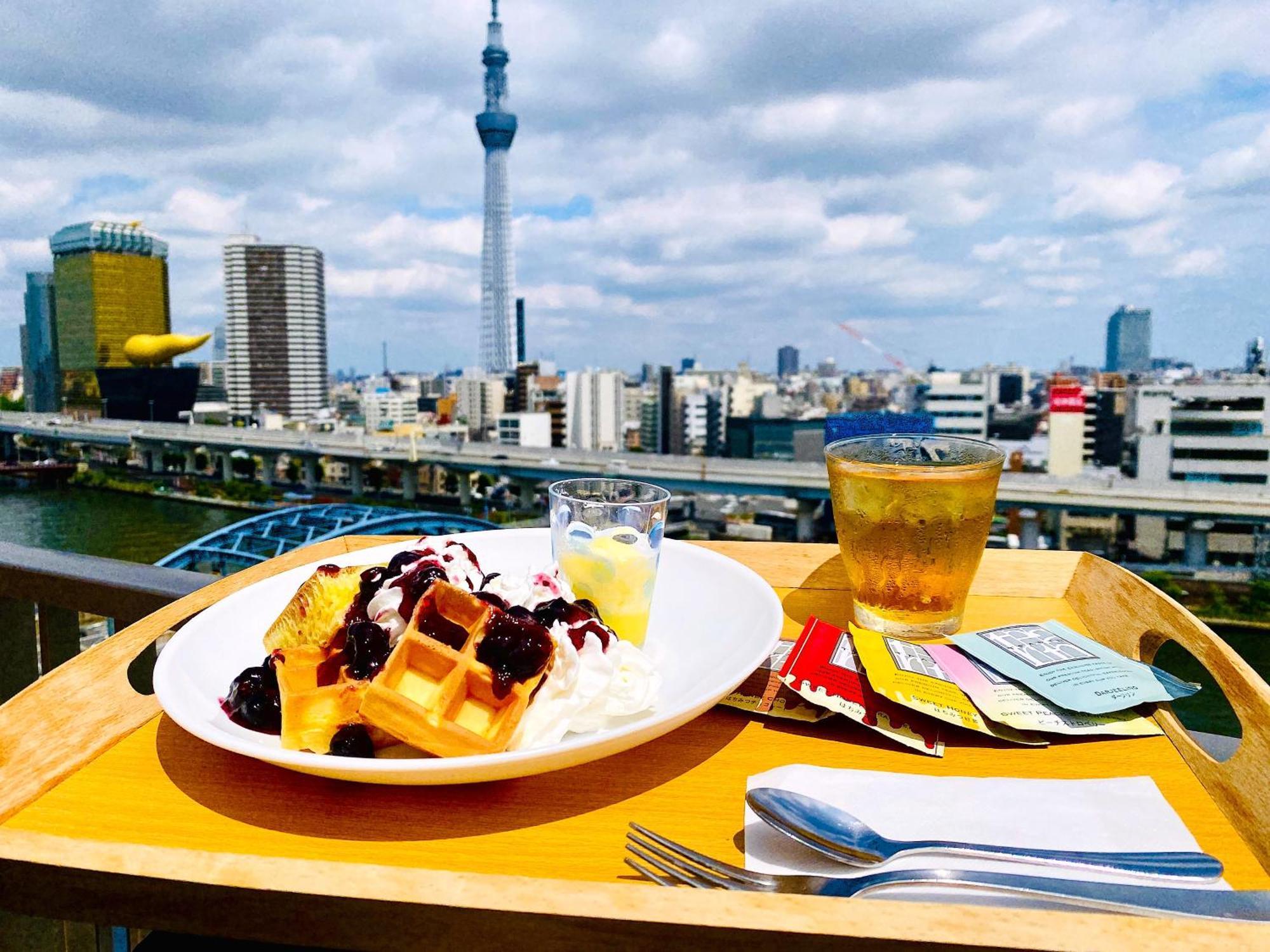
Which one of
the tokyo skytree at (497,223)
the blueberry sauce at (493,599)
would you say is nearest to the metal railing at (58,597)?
the blueberry sauce at (493,599)

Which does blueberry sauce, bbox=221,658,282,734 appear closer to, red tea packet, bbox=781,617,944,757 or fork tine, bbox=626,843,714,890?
fork tine, bbox=626,843,714,890

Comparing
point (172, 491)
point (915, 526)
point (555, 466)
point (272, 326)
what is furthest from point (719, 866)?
point (272, 326)

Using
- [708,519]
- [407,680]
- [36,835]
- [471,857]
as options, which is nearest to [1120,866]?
[471,857]

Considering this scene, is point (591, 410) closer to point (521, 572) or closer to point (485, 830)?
point (521, 572)

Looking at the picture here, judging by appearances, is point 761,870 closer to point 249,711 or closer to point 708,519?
point 249,711

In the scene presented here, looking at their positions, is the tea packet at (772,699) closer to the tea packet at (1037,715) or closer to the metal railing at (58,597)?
the tea packet at (1037,715)

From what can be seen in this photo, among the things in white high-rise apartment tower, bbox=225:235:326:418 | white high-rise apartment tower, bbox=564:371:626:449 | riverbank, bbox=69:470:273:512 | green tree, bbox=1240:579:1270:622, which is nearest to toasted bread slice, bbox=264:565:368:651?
riverbank, bbox=69:470:273:512
